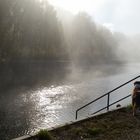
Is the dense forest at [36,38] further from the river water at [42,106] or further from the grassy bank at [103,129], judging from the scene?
the grassy bank at [103,129]

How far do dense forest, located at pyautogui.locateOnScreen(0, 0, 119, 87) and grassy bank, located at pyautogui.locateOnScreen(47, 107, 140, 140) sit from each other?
129ft

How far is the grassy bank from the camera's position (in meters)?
9.85

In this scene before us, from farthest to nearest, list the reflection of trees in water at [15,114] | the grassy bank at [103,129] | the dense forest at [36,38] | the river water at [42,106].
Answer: the dense forest at [36,38], the river water at [42,106], the reflection of trees in water at [15,114], the grassy bank at [103,129]

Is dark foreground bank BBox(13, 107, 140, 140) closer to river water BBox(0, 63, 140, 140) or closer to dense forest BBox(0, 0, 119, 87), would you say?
river water BBox(0, 63, 140, 140)

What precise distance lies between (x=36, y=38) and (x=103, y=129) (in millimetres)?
73390

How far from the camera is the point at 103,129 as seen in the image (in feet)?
34.6

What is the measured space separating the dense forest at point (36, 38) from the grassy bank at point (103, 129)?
39.2 m

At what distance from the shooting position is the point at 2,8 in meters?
65.0

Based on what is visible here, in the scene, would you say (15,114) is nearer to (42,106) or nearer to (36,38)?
(42,106)

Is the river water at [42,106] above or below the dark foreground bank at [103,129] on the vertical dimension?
above

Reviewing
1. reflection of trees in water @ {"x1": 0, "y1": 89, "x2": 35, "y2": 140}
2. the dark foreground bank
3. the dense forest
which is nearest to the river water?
reflection of trees in water @ {"x1": 0, "y1": 89, "x2": 35, "y2": 140}

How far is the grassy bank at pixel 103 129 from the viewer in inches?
388

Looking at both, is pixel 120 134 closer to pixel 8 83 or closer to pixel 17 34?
pixel 8 83

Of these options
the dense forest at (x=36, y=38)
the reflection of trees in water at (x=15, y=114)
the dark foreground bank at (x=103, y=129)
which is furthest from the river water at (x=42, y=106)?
the dense forest at (x=36, y=38)
